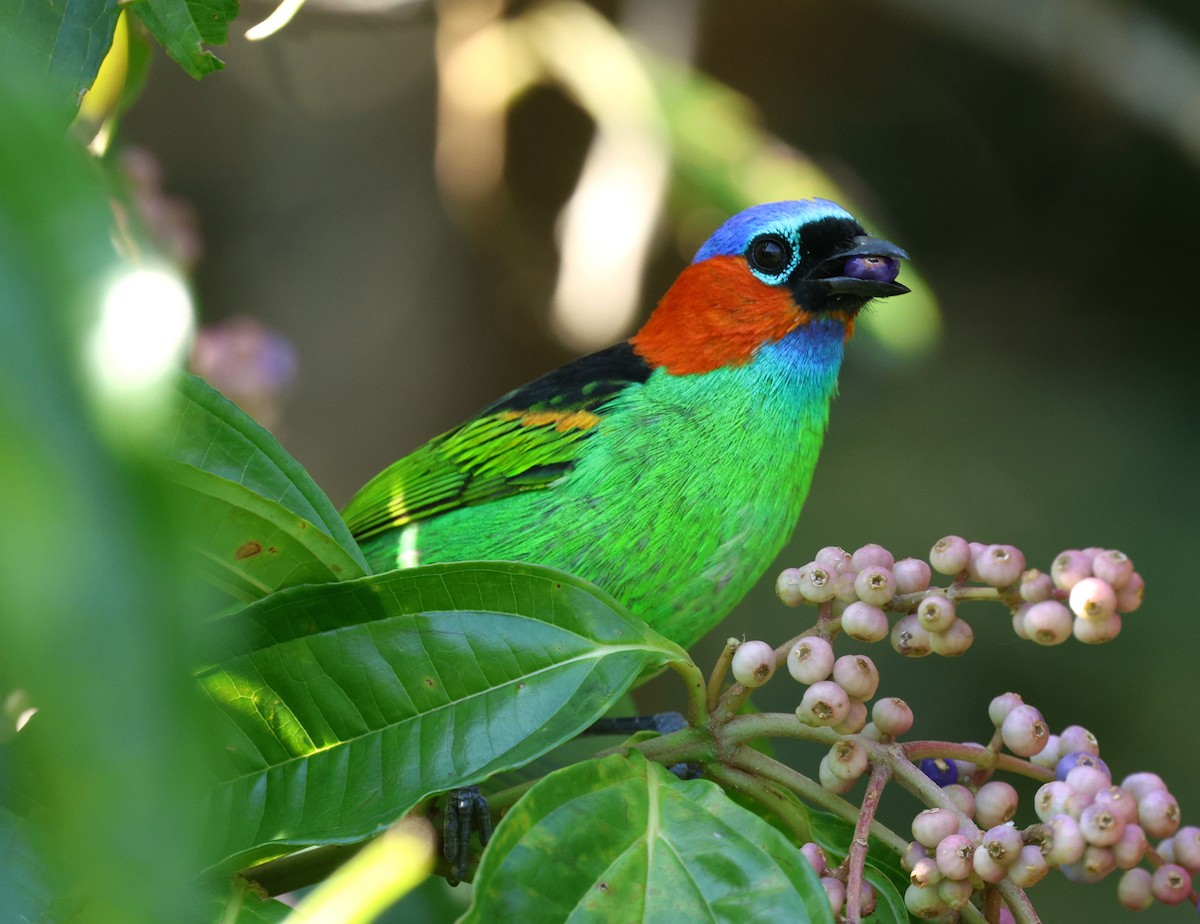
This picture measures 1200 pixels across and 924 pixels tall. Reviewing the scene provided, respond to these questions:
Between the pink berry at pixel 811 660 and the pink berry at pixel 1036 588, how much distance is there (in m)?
0.21

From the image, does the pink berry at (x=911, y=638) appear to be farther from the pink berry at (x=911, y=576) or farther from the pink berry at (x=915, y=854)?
the pink berry at (x=915, y=854)

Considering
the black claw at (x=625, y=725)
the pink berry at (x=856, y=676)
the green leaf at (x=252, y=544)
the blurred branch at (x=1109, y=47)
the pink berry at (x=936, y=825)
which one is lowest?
the black claw at (x=625, y=725)

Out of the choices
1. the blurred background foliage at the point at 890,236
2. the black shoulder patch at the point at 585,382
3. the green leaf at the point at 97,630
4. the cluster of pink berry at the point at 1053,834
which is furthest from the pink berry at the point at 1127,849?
the blurred background foliage at the point at 890,236

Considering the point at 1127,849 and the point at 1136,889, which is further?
the point at 1136,889

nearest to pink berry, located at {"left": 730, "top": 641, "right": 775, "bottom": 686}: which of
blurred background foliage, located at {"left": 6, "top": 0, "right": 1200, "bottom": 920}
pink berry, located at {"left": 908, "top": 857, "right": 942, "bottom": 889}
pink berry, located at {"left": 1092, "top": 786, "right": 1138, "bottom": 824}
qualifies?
pink berry, located at {"left": 908, "top": 857, "right": 942, "bottom": 889}

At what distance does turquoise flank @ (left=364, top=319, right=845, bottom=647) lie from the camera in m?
2.12

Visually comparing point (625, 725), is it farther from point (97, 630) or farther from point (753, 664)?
point (97, 630)

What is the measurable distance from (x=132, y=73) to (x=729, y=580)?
4.15ft

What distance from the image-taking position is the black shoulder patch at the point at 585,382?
8.09 ft

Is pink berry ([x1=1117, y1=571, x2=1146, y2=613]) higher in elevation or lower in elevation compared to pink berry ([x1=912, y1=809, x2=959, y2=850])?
higher

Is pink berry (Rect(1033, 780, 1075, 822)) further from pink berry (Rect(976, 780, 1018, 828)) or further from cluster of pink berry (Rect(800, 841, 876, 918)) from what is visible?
cluster of pink berry (Rect(800, 841, 876, 918))

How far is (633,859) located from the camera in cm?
118

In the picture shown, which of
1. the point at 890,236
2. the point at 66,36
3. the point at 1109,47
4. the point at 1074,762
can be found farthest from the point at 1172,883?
the point at 890,236

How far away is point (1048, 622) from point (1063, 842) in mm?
220
